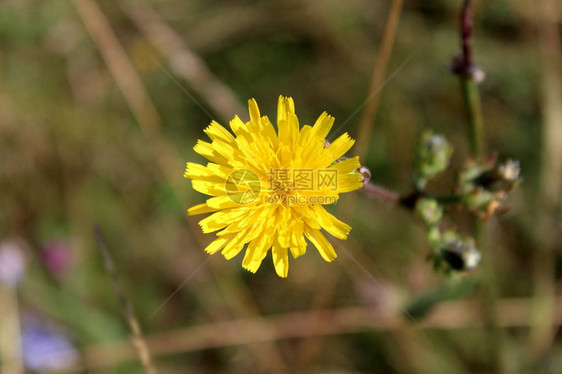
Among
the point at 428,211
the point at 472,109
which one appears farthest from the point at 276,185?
the point at 472,109

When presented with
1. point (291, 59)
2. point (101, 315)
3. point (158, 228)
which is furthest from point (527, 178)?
point (101, 315)

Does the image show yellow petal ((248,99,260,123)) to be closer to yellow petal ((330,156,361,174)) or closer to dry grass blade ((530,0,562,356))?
yellow petal ((330,156,361,174))

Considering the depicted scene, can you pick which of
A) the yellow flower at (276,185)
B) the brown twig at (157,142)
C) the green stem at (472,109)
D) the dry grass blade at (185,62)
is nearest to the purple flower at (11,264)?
the brown twig at (157,142)

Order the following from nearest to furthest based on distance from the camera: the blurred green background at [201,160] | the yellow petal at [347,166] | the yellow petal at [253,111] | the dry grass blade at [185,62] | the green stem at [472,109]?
the yellow petal at [347,166] → the yellow petal at [253,111] → the green stem at [472,109] → the blurred green background at [201,160] → the dry grass blade at [185,62]

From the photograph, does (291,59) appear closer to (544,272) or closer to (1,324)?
(544,272)

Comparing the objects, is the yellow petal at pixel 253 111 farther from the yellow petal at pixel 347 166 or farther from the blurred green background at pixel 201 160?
the blurred green background at pixel 201 160

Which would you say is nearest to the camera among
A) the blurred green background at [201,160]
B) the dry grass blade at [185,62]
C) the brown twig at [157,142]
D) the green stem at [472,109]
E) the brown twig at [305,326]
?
the green stem at [472,109]

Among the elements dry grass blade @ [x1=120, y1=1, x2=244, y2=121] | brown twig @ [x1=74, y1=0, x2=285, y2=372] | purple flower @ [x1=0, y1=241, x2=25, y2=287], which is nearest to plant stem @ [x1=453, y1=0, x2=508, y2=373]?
brown twig @ [x1=74, y1=0, x2=285, y2=372]
